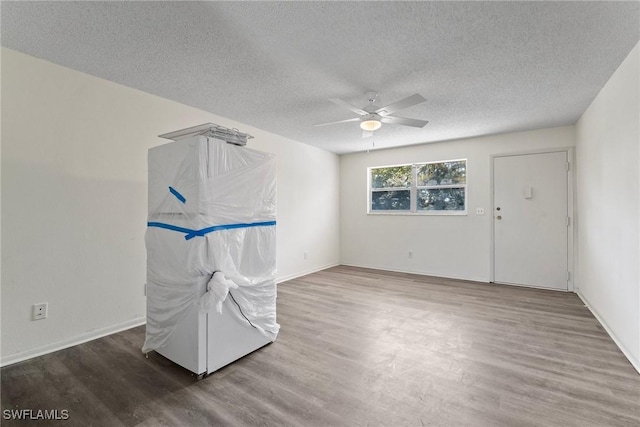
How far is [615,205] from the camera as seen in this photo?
8.11 ft

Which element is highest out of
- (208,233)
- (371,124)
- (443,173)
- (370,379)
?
(371,124)

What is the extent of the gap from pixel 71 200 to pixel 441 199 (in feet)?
16.4

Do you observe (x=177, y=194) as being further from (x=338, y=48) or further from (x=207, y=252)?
(x=338, y=48)

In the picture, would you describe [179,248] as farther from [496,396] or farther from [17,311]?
[496,396]

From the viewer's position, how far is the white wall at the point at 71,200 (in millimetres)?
2148

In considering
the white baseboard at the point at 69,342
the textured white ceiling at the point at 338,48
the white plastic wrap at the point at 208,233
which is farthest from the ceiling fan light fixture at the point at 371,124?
the white baseboard at the point at 69,342

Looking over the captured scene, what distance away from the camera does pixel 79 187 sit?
246cm

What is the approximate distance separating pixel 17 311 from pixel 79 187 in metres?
1.05

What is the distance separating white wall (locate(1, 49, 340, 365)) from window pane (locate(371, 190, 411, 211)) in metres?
3.73

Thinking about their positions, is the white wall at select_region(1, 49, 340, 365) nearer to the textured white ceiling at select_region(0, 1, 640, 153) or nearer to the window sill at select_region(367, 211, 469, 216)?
the textured white ceiling at select_region(0, 1, 640, 153)

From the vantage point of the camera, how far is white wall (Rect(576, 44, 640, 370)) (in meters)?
2.09

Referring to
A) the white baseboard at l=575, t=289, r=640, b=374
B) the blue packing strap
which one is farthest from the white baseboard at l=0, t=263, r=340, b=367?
the white baseboard at l=575, t=289, r=640, b=374

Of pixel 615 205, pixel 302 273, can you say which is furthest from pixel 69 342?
pixel 615 205

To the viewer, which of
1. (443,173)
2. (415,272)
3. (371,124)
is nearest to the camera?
(371,124)
